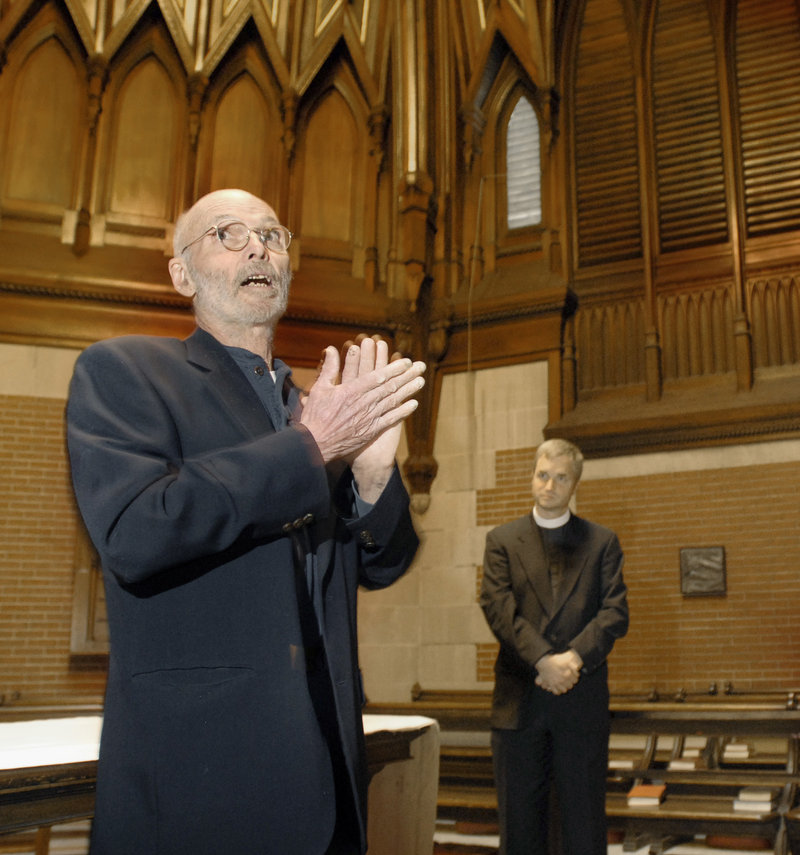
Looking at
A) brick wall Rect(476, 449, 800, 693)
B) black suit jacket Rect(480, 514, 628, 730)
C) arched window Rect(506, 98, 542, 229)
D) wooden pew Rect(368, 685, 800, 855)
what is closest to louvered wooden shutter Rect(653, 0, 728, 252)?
arched window Rect(506, 98, 542, 229)

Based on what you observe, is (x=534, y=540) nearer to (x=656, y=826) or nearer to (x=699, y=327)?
(x=656, y=826)

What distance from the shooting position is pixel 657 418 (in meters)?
6.62

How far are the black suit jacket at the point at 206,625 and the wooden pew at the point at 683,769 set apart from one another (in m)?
3.28

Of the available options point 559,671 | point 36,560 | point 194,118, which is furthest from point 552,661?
point 194,118

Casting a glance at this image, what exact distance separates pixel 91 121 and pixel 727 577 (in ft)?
19.5

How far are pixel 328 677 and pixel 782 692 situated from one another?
17.6 ft

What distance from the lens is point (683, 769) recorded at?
4.96 m

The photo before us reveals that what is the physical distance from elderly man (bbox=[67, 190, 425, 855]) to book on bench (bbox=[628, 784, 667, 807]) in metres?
3.72

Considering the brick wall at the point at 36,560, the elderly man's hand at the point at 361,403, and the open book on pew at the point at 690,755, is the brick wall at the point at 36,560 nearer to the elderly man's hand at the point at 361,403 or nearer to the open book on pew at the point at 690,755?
the open book on pew at the point at 690,755

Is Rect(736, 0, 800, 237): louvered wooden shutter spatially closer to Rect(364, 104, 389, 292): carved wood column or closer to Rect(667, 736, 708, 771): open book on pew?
Rect(364, 104, 389, 292): carved wood column

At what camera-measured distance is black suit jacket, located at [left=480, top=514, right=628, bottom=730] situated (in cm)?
345

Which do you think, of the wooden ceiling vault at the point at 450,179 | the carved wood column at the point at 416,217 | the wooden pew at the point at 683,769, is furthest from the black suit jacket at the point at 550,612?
the carved wood column at the point at 416,217

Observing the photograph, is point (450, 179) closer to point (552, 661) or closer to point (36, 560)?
point (36, 560)


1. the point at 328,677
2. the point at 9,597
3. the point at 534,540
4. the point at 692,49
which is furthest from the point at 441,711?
the point at 692,49
